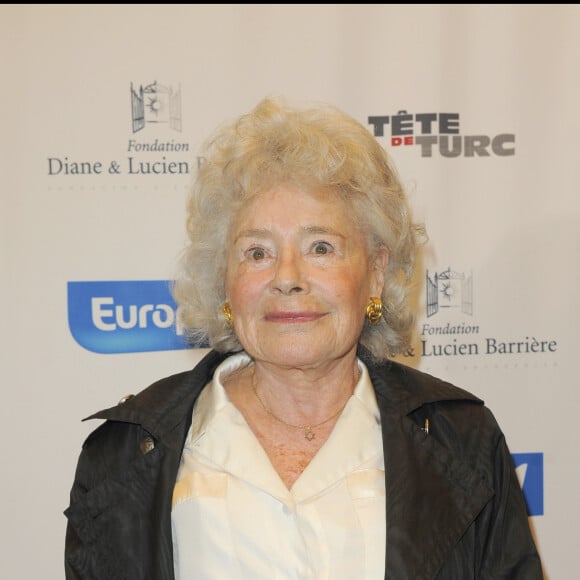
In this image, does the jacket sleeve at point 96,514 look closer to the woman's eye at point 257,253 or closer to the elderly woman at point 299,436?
the elderly woman at point 299,436

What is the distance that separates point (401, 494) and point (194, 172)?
1.47 metres

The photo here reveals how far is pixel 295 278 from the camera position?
74.5 inches

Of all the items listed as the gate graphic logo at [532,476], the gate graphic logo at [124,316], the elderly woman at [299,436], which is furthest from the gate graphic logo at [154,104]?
the gate graphic logo at [532,476]

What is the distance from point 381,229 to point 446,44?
1142mm

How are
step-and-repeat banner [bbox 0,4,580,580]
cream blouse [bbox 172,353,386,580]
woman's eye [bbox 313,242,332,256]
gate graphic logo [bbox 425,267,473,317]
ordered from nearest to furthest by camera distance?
cream blouse [bbox 172,353,386,580], woman's eye [bbox 313,242,332,256], step-and-repeat banner [bbox 0,4,580,580], gate graphic logo [bbox 425,267,473,317]

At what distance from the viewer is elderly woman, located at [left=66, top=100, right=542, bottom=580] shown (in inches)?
73.4

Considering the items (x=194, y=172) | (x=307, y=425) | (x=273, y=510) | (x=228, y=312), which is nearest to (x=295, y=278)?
(x=228, y=312)

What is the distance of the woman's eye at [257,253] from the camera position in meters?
1.98

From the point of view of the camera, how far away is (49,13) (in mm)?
2805

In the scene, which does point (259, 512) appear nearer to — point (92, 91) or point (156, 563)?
point (156, 563)

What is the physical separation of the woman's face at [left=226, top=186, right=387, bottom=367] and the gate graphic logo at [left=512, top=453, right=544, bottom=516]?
129cm

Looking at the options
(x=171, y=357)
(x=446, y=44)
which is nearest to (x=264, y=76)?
(x=446, y=44)

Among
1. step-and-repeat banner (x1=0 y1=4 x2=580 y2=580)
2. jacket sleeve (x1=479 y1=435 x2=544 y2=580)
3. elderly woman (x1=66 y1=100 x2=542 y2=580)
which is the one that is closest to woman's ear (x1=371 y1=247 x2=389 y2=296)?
elderly woman (x1=66 y1=100 x2=542 y2=580)

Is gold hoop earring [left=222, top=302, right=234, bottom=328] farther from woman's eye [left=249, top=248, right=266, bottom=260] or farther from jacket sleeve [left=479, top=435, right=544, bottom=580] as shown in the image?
jacket sleeve [left=479, top=435, right=544, bottom=580]
